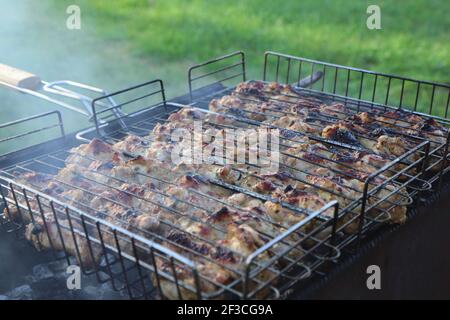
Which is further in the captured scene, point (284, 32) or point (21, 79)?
point (284, 32)

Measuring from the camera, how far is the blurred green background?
10055 millimetres

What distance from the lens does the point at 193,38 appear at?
11.5 metres

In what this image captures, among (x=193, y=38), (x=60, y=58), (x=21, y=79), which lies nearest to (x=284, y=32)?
(x=193, y=38)

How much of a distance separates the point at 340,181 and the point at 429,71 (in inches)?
277

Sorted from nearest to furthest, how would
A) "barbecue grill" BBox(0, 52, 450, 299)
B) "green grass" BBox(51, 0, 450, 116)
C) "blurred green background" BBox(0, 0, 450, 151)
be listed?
"barbecue grill" BBox(0, 52, 450, 299) → "blurred green background" BBox(0, 0, 450, 151) → "green grass" BBox(51, 0, 450, 116)

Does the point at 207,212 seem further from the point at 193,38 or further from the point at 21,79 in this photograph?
the point at 193,38

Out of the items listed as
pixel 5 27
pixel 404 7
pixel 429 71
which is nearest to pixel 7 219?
pixel 429 71

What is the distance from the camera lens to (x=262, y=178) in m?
3.62

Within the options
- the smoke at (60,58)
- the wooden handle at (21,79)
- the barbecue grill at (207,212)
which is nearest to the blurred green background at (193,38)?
the smoke at (60,58)

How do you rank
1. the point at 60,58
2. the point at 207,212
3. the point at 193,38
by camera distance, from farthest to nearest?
the point at 193,38, the point at 60,58, the point at 207,212

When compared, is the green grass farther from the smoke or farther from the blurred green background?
the smoke

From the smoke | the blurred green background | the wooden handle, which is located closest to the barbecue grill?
the wooden handle

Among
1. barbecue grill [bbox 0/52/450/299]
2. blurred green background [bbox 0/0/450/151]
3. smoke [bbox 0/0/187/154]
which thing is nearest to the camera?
barbecue grill [bbox 0/52/450/299]

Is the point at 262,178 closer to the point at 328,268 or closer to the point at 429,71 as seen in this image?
the point at 328,268
